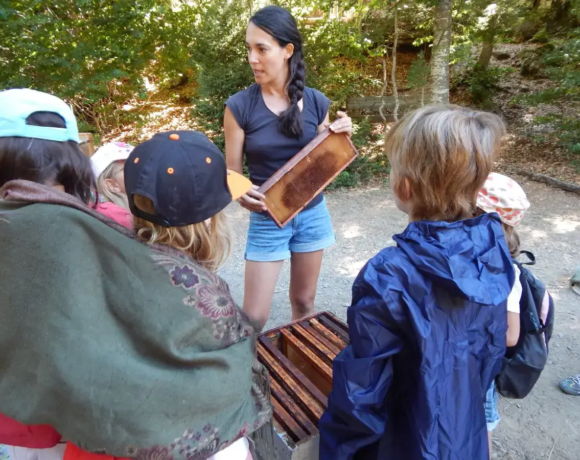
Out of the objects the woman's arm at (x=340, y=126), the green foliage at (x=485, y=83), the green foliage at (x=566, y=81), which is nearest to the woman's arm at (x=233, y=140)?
the woman's arm at (x=340, y=126)

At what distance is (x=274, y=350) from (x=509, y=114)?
393 inches

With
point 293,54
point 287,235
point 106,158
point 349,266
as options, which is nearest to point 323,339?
point 287,235

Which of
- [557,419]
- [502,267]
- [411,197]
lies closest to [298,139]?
[411,197]

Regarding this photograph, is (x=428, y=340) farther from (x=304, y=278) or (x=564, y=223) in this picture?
(x=564, y=223)

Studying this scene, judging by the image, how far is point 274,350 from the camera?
2.11m

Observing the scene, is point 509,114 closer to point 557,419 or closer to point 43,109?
point 557,419

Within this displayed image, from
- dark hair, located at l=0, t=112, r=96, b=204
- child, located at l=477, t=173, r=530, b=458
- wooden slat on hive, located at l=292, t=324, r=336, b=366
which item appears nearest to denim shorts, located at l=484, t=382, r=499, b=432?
child, located at l=477, t=173, r=530, b=458

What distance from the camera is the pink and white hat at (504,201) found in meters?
1.66

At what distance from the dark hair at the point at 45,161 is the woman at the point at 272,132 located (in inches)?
38.6

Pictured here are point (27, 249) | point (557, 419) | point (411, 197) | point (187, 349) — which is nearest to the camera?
point (27, 249)

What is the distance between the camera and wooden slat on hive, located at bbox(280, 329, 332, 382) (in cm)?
200

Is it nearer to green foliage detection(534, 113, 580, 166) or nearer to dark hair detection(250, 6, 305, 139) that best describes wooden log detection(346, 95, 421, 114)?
green foliage detection(534, 113, 580, 166)

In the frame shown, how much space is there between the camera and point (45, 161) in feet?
3.93

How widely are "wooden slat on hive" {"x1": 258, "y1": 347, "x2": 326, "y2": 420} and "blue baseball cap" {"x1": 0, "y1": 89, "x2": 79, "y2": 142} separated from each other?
1353 millimetres
